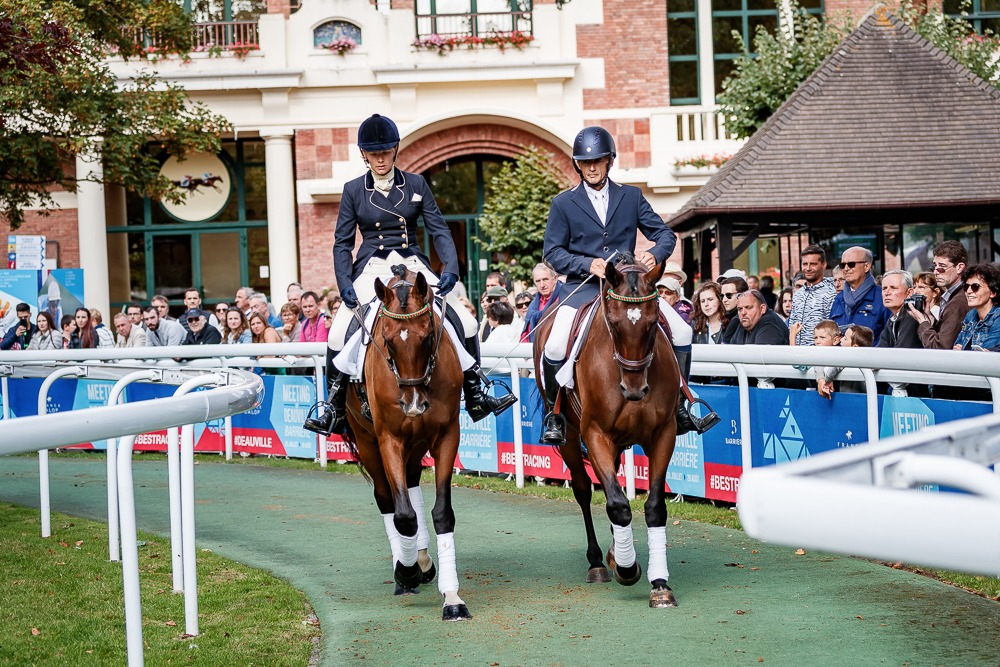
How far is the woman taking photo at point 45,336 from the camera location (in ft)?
62.3

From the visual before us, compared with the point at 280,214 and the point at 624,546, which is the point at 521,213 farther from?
the point at 624,546

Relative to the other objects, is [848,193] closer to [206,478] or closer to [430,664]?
[206,478]

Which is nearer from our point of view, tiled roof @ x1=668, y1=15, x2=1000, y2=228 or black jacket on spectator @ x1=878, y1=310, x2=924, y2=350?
black jacket on spectator @ x1=878, y1=310, x2=924, y2=350

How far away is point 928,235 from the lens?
17.0 meters

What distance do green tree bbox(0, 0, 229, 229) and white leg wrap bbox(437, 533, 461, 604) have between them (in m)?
11.5

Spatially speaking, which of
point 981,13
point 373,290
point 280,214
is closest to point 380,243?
point 373,290

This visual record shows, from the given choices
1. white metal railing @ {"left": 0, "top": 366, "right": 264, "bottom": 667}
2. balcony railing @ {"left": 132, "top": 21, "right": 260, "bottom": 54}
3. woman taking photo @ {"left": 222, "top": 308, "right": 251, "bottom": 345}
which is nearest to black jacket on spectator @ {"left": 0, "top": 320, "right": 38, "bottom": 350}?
woman taking photo @ {"left": 222, "top": 308, "right": 251, "bottom": 345}

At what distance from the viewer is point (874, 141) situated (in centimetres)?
1716

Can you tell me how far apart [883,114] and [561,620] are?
41.5ft

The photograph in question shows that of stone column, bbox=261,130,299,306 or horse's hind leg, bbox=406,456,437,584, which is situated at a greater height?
stone column, bbox=261,130,299,306

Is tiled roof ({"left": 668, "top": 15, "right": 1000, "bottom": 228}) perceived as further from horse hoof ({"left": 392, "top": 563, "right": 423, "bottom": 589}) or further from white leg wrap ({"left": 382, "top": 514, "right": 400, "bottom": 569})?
horse hoof ({"left": 392, "top": 563, "right": 423, "bottom": 589})

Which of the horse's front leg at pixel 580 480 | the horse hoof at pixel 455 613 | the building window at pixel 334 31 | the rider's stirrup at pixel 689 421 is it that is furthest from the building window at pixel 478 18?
the horse hoof at pixel 455 613

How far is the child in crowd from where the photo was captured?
8.84 m

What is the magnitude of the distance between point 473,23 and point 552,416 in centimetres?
2058
